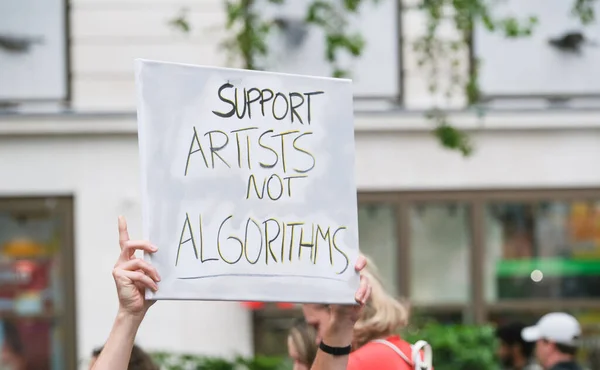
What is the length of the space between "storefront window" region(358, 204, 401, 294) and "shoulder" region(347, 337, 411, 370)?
775cm

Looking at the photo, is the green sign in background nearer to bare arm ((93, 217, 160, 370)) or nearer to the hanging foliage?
the hanging foliage

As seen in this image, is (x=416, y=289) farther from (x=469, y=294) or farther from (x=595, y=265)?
(x=595, y=265)

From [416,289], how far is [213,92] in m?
8.59

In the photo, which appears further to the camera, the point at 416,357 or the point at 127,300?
the point at 416,357

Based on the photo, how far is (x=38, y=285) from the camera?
38.2 ft

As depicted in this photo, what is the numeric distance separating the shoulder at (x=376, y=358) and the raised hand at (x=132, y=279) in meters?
0.99

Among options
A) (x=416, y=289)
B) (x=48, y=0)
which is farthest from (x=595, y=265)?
(x=48, y=0)

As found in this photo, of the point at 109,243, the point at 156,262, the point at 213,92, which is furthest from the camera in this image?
the point at 109,243

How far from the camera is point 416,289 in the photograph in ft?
39.1

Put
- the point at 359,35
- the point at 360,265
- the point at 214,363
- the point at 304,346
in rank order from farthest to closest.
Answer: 1. the point at 214,363
2. the point at 359,35
3. the point at 304,346
4. the point at 360,265

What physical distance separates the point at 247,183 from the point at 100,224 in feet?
27.3

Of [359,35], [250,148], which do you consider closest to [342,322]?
[250,148]

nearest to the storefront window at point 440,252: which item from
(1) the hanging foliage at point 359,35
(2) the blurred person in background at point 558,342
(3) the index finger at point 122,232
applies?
(1) the hanging foliage at point 359,35

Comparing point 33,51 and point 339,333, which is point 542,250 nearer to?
point 33,51
